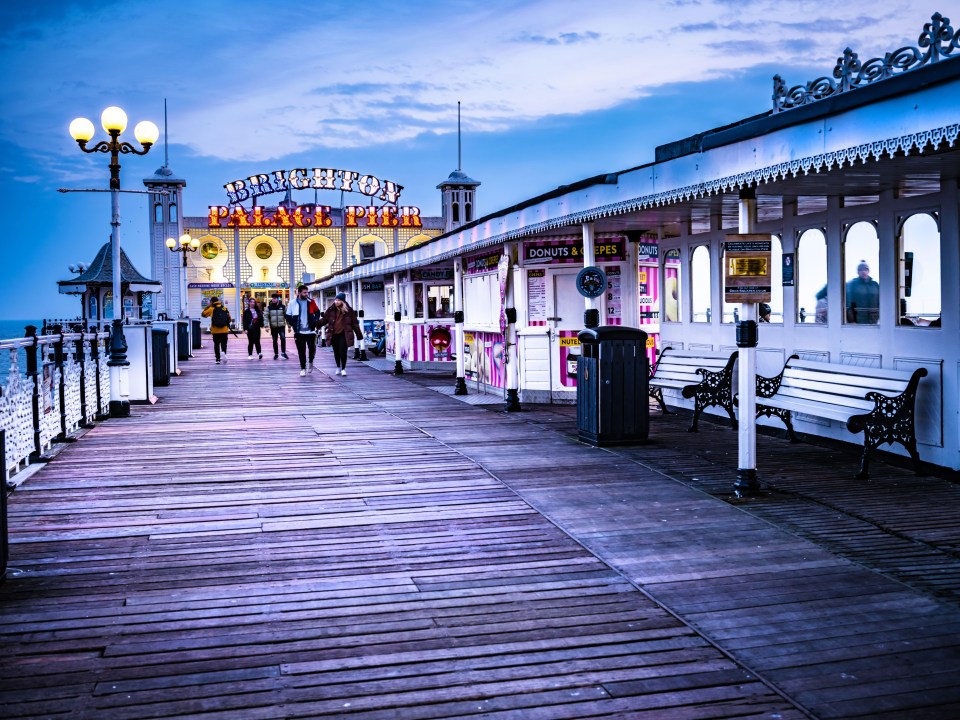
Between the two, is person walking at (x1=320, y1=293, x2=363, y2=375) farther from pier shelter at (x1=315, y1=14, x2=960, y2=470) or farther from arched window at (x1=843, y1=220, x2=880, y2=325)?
arched window at (x1=843, y1=220, x2=880, y2=325)

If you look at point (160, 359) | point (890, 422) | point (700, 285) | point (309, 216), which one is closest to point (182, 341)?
point (160, 359)

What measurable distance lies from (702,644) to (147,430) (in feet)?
30.3

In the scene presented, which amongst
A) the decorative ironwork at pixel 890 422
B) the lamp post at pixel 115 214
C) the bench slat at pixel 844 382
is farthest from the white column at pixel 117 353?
the decorative ironwork at pixel 890 422

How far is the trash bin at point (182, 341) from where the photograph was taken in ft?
98.6

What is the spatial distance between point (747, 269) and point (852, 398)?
7.04 ft

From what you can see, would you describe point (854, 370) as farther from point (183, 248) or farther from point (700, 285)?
point (183, 248)

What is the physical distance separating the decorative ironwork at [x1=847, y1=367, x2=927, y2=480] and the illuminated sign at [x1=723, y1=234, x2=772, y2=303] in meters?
1.54

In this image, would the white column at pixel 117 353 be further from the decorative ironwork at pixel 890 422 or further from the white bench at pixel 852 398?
the decorative ironwork at pixel 890 422

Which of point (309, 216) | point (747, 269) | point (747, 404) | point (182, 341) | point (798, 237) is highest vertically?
point (309, 216)

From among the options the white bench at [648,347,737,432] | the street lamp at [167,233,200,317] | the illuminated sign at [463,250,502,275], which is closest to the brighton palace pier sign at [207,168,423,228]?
the street lamp at [167,233,200,317]

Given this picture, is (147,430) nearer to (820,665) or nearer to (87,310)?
(820,665)

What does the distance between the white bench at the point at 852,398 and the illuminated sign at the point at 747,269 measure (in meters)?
1.58

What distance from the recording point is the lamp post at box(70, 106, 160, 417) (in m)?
13.3

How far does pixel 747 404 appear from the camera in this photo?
766cm
